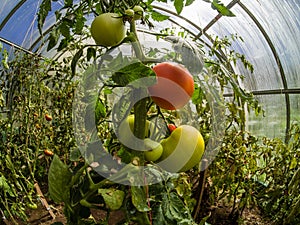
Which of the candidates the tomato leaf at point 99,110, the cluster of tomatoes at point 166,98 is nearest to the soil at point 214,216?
the tomato leaf at point 99,110

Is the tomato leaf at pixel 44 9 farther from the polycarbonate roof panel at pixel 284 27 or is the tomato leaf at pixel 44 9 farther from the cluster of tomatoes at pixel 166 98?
the polycarbonate roof panel at pixel 284 27

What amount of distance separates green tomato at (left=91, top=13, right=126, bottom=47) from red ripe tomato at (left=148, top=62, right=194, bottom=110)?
3.0 inches

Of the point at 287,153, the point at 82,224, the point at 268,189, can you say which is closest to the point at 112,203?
the point at 82,224

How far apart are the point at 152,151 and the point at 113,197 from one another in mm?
87

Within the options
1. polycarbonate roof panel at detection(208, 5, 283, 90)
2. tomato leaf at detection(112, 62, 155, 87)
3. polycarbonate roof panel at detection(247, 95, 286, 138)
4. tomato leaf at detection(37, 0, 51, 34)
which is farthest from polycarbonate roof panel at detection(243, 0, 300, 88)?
tomato leaf at detection(112, 62, 155, 87)

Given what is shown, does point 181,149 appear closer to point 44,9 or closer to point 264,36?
point 44,9

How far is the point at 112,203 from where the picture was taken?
0.52 m

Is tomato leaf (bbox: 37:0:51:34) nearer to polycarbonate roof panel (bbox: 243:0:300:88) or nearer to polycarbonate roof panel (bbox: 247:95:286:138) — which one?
polycarbonate roof panel (bbox: 243:0:300:88)

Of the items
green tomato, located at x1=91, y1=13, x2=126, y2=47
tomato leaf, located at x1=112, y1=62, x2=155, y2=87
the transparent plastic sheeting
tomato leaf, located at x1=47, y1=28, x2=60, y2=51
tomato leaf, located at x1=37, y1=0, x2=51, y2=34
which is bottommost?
tomato leaf, located at x1=112, y1=62, x2=155, y2=87

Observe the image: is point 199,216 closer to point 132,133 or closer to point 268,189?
point 268,189

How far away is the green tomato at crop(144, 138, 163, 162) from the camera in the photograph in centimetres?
53

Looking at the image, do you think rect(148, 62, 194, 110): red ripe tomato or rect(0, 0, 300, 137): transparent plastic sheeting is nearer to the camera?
rect(148, 62, 194, 110): red ripe tomato

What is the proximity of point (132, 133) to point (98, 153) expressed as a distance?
0.09m

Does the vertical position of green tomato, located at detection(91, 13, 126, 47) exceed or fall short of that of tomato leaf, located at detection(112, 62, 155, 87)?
it exceeds it
